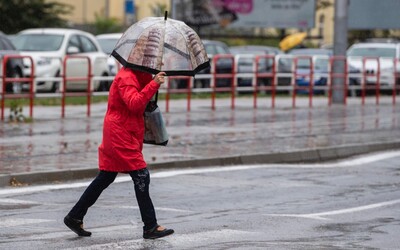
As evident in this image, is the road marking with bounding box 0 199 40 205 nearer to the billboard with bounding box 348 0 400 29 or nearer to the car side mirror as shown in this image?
A: the car side mirror

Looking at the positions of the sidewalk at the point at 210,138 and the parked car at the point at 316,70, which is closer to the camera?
the sidewalk at the point at 210,138

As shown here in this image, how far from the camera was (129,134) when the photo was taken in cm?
981

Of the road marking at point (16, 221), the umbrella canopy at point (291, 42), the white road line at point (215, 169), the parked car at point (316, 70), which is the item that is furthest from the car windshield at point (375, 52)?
the road marking at point (16, 221)

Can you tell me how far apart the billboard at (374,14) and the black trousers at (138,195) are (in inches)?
1415

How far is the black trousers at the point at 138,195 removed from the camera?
9.94 m

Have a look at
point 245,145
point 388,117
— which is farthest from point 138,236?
point 388,117

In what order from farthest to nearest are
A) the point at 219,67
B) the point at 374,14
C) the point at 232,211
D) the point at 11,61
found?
the point at 374,14, the point at 219,67, the point at 11,61, the point at 232,211

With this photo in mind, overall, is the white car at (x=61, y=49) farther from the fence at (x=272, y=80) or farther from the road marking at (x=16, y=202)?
the road marking at (x=16, y=202)

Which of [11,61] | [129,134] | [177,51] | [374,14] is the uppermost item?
[374,14]

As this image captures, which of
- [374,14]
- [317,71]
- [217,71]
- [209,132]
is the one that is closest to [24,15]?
[374,14]

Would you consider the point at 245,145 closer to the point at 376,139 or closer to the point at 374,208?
the point at 376,139

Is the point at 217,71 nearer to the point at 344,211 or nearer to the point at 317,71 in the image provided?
the point at 317,71

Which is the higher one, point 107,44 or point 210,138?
point 107,44

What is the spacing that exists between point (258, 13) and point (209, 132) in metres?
27.0
